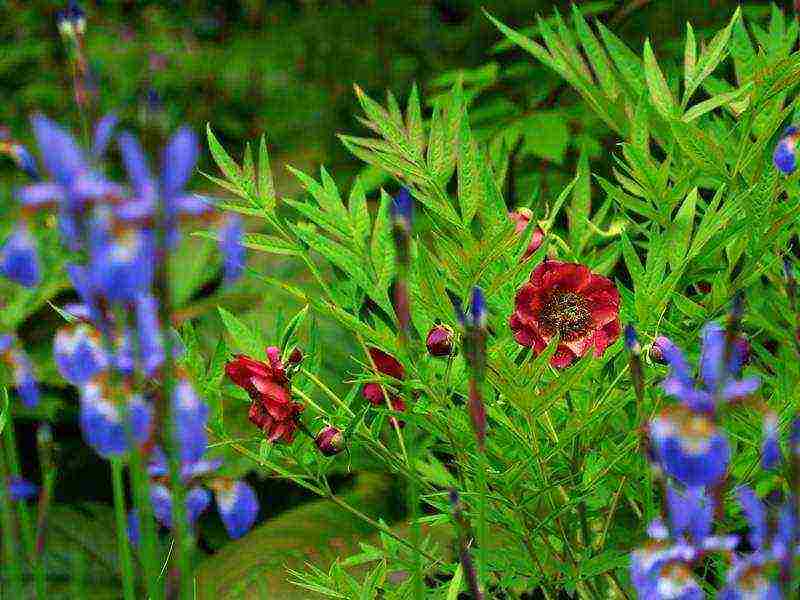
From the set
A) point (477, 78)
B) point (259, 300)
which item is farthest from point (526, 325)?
point (259, 300)

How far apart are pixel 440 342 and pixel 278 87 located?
1694 mm

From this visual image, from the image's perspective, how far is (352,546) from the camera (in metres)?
1.32

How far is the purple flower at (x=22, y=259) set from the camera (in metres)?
0.40

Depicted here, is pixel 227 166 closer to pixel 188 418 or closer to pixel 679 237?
pixel 679 237

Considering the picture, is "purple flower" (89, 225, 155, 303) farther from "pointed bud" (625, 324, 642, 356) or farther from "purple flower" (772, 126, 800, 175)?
"purple flower" (772, 126, 800, 175)

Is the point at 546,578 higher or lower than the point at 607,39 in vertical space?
lower

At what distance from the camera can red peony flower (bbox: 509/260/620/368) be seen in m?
0.71

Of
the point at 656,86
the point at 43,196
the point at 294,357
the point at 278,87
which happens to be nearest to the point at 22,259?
the point at 43,196

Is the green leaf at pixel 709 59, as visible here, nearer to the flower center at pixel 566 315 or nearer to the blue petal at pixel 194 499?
the flower center at pixel 566 315

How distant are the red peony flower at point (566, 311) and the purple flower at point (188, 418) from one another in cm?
32

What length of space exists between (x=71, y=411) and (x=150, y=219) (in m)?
1.51

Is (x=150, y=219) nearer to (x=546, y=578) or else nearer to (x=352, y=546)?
(x=546, y=578)

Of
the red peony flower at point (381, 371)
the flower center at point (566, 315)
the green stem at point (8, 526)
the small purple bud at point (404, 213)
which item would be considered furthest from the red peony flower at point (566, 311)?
the green stem at point (8, 526)

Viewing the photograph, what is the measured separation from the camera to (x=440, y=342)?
0.68 m
